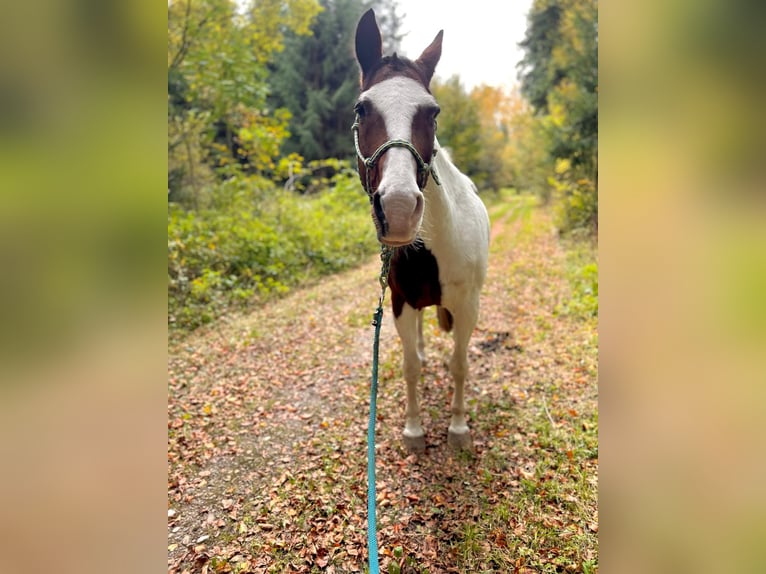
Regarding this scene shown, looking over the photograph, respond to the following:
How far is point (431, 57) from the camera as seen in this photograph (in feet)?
7.77

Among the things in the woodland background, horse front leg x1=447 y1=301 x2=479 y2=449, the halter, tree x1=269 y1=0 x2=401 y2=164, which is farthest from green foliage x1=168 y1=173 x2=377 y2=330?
tree x1=269 y1=0 x2=401 y2=164

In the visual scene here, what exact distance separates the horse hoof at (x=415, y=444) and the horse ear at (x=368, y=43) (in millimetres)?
2650

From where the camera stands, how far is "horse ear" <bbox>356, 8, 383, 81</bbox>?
2.13 m

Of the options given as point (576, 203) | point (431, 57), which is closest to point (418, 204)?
point (431, 57)

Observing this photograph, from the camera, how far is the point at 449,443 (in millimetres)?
3207

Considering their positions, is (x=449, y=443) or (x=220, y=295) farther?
(x=220, y=295)

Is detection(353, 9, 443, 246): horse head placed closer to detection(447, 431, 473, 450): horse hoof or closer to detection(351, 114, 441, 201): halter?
detection(351, 114, 441, 201): halter

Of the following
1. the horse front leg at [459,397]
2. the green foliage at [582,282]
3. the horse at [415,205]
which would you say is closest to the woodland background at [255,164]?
the green foliage at [582,282]

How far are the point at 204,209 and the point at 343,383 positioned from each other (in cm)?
634

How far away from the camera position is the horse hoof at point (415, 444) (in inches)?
124

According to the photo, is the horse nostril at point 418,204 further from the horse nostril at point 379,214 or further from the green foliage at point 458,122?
the green foliage at point 458,122

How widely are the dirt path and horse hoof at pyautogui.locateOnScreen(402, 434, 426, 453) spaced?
0.22 ft
